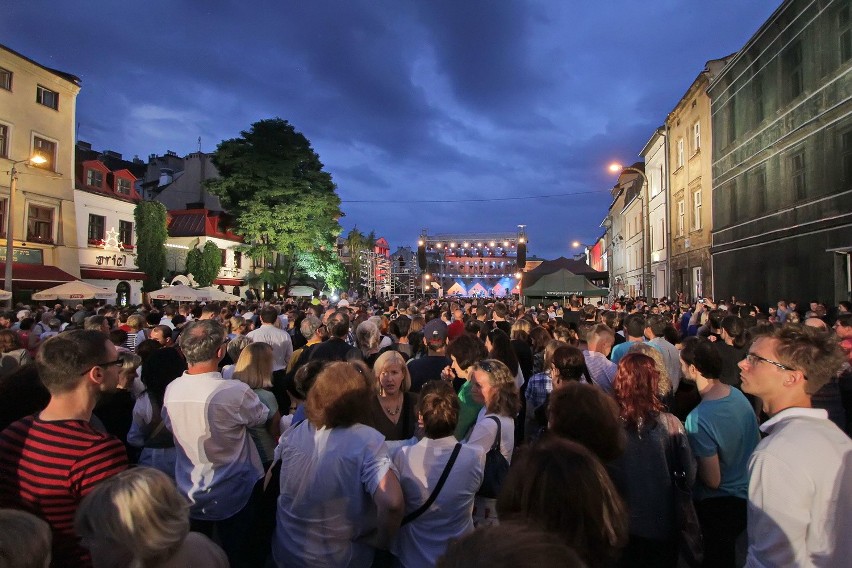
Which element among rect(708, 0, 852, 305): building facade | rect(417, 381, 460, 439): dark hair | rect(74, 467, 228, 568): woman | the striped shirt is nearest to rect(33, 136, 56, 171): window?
the striped shirt

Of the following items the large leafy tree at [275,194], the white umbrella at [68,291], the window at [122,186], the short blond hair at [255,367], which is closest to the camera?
the short blond hair at [255,367]

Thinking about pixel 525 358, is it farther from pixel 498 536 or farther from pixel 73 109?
pixel 73 109

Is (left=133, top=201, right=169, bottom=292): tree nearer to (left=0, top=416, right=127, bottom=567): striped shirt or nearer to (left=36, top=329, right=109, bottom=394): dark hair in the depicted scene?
(left=36, top=329, right=109, bottom=394): dark hair

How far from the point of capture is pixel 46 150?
24266 mm

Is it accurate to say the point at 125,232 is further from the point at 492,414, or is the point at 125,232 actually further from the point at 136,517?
the point at 136,517

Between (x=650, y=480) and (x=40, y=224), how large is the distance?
93.7 feet

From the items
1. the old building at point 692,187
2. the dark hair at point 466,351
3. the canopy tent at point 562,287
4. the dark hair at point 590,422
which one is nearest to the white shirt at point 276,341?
the dark hair at point 466,351

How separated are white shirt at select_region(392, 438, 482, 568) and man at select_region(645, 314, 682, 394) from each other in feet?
13.3

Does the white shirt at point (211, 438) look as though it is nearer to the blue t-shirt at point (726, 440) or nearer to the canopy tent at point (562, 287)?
the blue t-shirt at point (726, 440)

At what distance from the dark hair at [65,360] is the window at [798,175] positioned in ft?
60.7

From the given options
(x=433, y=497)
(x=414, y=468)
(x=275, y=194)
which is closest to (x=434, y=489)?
(x=433, y=497)

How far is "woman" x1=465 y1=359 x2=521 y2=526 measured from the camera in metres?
3.06

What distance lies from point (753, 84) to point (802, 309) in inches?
331

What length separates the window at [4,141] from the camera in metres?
22.2
